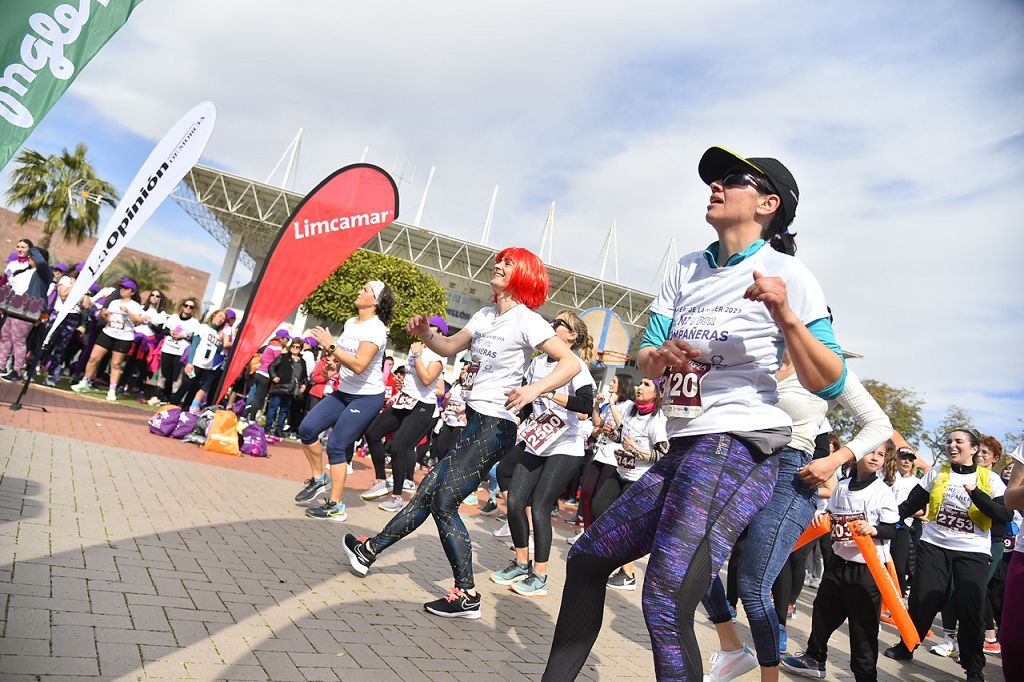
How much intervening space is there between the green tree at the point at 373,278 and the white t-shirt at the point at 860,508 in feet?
118

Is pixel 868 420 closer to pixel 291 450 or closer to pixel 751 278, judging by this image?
pixel 751 278

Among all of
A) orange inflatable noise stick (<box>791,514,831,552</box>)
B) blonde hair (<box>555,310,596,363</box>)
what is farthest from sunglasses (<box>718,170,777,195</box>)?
blonde hair (<box>555,310,596,363</box>)

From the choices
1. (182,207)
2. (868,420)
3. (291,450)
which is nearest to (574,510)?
(291,450)

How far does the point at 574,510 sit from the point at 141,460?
26.0 feet

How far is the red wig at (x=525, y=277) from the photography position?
439 centimetres

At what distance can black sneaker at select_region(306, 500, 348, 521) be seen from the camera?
6113mm

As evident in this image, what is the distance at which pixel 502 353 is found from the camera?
436 centimetres

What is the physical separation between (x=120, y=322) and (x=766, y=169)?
38.0ft

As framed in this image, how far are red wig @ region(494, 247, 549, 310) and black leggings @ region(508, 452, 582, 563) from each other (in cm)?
158

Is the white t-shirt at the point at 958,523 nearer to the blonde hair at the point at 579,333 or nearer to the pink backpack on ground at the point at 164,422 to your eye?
the blonde hair at the point at 579,333

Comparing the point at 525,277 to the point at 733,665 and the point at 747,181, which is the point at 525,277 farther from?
the point at 733,665

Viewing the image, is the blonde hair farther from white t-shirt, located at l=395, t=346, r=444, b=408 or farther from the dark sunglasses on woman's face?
the dark sunglasses on woman's face

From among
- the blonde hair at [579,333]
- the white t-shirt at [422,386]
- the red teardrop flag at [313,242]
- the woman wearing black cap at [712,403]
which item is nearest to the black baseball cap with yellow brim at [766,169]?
the woman wearing black cap at [712,403]

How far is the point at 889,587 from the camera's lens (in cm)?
457
